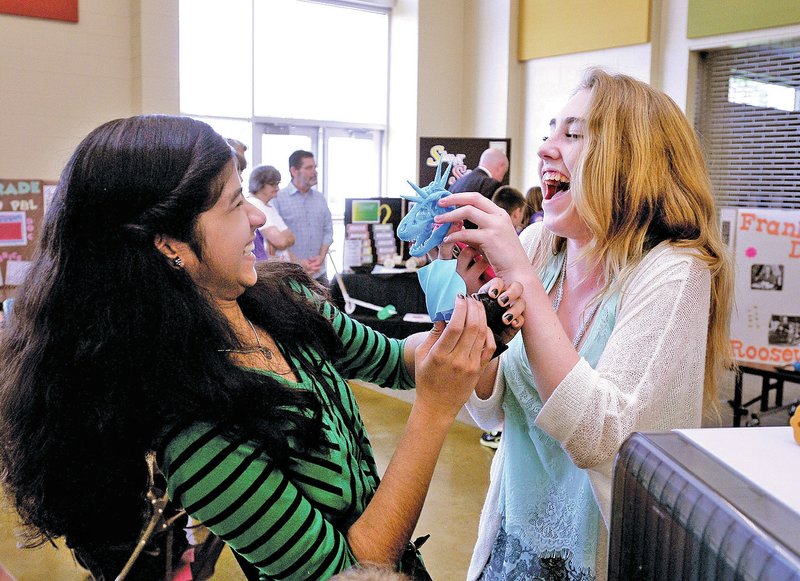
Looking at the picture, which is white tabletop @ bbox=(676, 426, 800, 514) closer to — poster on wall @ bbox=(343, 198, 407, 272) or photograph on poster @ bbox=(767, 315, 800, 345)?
photograph on poster @ bbox=(767, 315, 800, 345)

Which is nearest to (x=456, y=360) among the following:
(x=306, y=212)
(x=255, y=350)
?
(x=255, y=350)

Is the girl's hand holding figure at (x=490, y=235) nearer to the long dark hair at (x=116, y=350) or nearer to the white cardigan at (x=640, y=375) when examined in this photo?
the white cardigan at (x=640, y=375)

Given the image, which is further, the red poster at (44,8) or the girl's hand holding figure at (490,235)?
the red poster at (44,8)

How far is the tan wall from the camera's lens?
20.6ft

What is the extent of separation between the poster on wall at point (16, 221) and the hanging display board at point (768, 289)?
5210 millimetres

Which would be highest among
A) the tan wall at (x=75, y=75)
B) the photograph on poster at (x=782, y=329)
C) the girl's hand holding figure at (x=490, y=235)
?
the tan wall at (x=75, y=75)

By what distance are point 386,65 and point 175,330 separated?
28.6ft

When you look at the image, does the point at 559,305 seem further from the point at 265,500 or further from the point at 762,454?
the point at 762,454

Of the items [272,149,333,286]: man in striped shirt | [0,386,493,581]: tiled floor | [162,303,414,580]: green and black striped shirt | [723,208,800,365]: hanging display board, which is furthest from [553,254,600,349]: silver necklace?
[272,149,333,286]: man in striped shirt

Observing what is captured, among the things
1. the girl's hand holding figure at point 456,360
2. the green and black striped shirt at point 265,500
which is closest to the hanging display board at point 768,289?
the girl's hand holding figure at point 456,360

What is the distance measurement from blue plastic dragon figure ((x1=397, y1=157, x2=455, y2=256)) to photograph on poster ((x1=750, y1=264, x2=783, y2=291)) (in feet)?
12.1

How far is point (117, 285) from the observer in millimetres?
917

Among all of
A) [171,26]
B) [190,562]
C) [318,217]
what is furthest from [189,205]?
[171,26]

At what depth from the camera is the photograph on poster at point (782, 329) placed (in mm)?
4234
